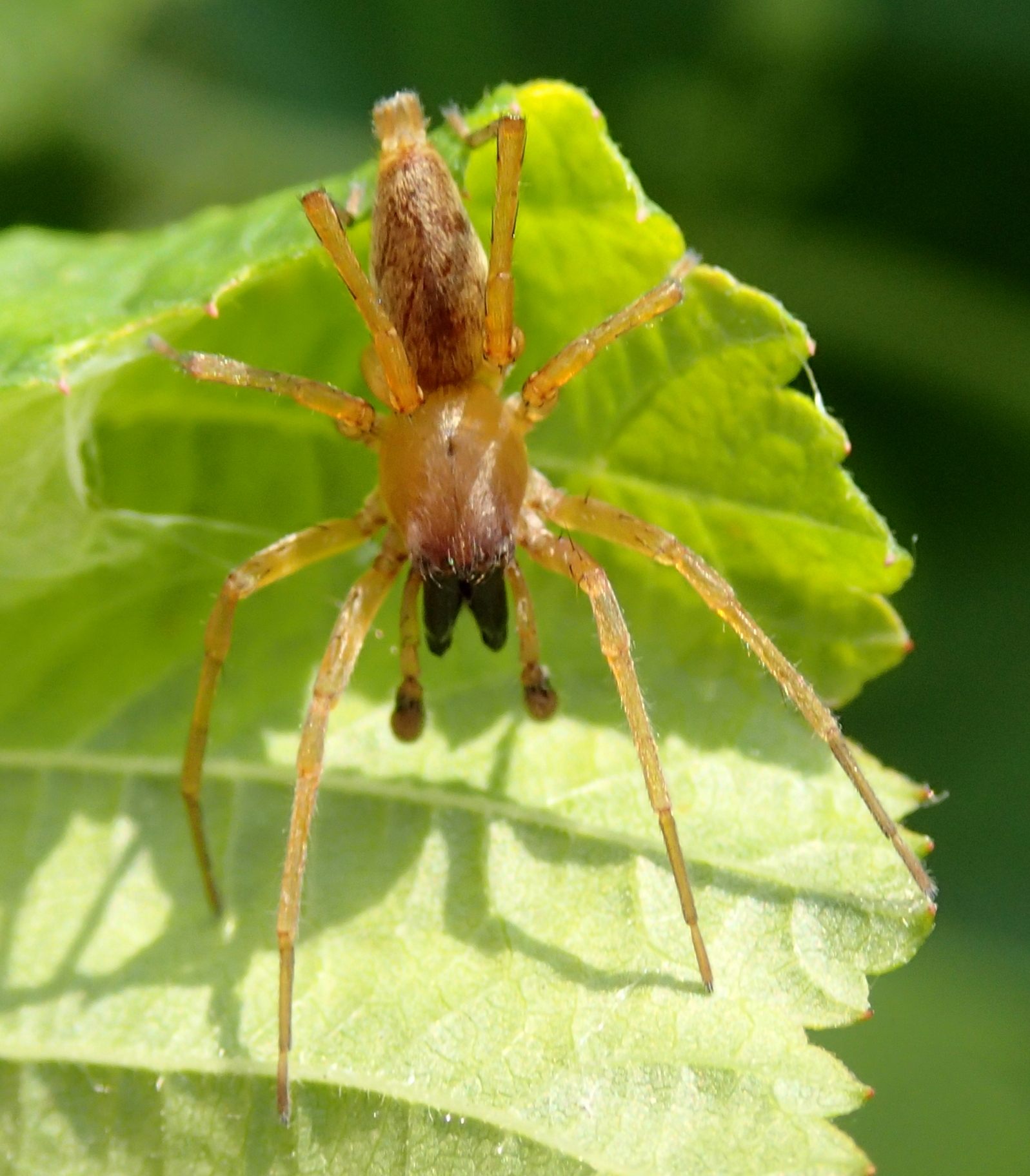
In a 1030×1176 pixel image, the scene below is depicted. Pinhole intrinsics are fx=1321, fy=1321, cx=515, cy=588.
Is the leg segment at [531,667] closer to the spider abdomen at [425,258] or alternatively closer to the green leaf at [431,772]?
the green leaf at [431,772]

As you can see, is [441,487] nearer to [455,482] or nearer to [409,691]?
[455,482]

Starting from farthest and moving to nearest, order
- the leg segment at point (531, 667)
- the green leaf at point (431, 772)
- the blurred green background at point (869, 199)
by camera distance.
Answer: the blurred green background at point (869, 199) < the leg segment at point (531, 667) < the green leaf at point (431, 772)

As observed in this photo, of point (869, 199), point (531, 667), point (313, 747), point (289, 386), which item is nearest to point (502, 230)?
point (289, 386)

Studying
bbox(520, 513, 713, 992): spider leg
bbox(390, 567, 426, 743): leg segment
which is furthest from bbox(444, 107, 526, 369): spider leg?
bbox(390, 567, 426, 743): leg segment

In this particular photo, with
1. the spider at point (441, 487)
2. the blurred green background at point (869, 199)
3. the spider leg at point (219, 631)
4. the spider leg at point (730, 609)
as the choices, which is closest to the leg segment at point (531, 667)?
the spider at point (441, 487)

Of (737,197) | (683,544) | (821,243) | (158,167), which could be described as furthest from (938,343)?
(158,167)

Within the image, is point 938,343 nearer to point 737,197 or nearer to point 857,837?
point 737,197
